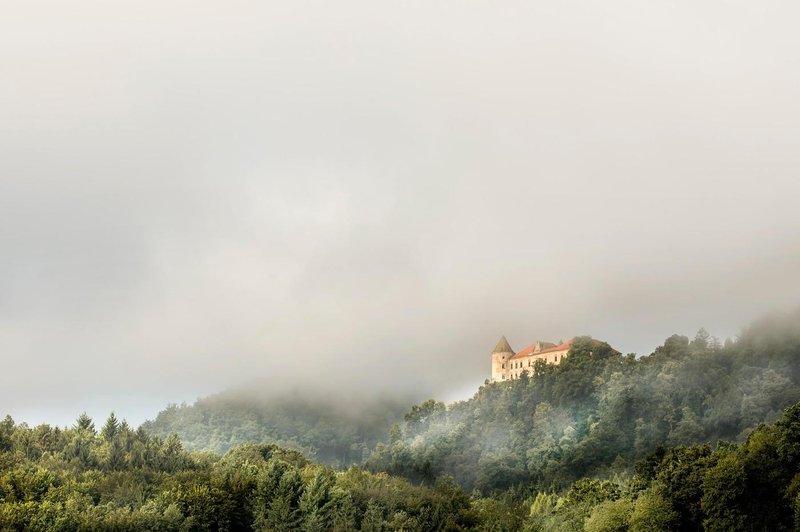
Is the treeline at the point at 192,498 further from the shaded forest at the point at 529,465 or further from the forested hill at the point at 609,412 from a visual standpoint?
the forested hill at the point at 609,412

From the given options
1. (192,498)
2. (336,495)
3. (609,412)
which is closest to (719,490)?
(336,495)

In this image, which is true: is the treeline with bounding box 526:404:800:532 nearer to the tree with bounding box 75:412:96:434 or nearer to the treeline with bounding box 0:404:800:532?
the treeline with bounding box 0:404:800:532

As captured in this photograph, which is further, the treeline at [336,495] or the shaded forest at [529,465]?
the shaded forest at [529,465]

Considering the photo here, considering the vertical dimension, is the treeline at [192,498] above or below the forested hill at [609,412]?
below

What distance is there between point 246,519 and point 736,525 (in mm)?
51298

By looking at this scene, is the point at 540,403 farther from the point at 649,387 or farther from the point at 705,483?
the point at 705,483

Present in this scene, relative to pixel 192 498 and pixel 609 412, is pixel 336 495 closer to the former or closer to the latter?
pixel 192 498

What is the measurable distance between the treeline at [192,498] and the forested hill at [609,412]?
47454 mm

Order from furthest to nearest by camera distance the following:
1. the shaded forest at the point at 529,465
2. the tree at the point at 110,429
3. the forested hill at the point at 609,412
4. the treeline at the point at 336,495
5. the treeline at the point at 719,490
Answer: the forested hill at the point at 609,412
the tree at the point at 110,429
the shaded forest at the point at 529,465
the treeline at the point at 336,495
the treeline at the point at 719,490

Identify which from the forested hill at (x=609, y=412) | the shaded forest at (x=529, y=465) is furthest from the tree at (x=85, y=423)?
the forested hill at (x=609, y=412)

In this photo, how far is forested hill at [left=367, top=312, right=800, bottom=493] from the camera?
145 m

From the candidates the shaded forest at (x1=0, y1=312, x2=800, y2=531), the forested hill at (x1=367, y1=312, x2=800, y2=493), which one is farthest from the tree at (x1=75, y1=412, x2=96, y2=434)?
the forested hill at (x1=367, y1=312, x2=800, y2=493)

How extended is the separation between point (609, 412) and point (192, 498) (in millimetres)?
89959

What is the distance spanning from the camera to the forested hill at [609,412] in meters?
145
